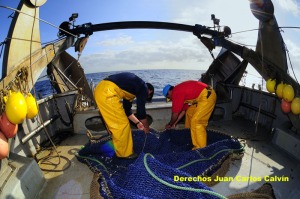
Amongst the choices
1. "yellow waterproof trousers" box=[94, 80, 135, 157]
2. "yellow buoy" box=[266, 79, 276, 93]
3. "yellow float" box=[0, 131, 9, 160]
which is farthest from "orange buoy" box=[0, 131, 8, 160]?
"yellow buoy" box=[266, 79, 276, 93]

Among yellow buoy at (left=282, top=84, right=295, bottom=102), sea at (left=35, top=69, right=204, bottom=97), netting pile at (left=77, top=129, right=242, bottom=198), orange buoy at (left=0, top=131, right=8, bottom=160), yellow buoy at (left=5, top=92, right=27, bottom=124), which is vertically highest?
yellow buoy at (left=282, top=84, right=295, bottom=102)

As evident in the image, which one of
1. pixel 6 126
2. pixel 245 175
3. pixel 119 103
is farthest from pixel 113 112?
pixel 245 175

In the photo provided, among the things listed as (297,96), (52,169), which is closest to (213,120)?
(297,96)

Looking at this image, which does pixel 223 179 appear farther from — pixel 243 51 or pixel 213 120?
pixel 243 51

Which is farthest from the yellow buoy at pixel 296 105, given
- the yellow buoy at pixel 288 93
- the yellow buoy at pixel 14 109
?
the yellow buoy at pixel 14 109

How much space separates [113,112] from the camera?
11.7 ft

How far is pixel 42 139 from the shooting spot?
4859mm

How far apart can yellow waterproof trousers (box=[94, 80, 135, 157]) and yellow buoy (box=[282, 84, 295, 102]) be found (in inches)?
115

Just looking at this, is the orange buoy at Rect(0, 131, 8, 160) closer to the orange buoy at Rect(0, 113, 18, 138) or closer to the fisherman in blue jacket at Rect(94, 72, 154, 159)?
the orange buoy at Rect(0, 113, 18, 138)

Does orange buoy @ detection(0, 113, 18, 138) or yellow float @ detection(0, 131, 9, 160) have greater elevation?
orange buoy @ detection(0, 113, 18, 138)

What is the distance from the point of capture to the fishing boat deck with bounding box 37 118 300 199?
3.03 meters

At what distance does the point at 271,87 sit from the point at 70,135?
4.84 m

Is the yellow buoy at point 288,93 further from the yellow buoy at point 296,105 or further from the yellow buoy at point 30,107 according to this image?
the yellow buoy at point 30,107

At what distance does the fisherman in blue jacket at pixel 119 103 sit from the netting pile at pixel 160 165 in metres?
0.32
